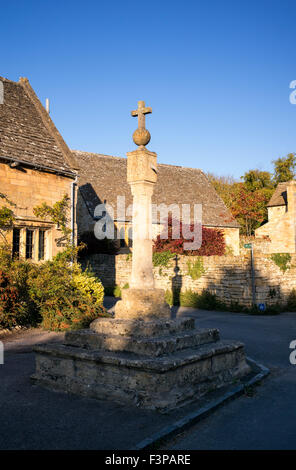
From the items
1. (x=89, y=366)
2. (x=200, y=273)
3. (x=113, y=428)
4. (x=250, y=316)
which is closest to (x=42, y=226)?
(x=200, y=273)

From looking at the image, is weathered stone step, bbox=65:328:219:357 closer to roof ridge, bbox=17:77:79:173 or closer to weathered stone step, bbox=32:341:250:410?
weathered stone step, bbox=32:341:250:410

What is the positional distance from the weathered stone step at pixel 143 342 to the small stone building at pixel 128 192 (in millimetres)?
17955

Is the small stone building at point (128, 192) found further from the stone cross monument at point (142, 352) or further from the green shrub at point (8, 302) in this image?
the stone cross monument at point (142, 352)

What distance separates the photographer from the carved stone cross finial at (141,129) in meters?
6.89

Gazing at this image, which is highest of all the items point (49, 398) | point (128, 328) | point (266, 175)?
point (266, 175)

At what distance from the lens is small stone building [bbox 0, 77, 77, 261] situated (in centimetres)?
1225

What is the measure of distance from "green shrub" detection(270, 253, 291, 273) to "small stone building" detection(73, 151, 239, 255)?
1154cm

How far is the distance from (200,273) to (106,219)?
11.0 metres

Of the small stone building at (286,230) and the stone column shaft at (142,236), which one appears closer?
the stone column shaft at (142,236)

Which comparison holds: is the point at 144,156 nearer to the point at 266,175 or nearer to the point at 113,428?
the point at 113,428

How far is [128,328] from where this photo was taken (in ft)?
19.3

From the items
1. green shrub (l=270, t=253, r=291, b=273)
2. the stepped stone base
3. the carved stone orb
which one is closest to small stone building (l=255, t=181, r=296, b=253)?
green shrub (l=270, t=253, r=291, b=273)

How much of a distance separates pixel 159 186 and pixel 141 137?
23563mm

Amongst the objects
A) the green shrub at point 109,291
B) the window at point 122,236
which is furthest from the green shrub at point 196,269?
the window at point 122,236
